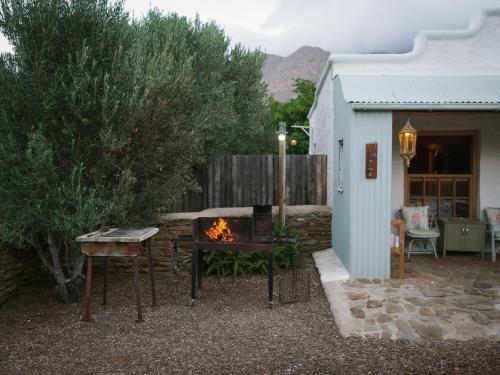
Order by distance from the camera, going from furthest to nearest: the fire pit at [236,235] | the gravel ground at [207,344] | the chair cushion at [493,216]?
1. the chair cushion at [493,216]
2. the fire pit at [236,235]
3. the gravel ground at [207,344]

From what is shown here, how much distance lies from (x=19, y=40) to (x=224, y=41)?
588 cm

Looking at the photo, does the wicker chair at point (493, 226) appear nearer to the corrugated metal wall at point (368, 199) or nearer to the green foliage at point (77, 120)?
the corrugated metal wall at point (368, 199)

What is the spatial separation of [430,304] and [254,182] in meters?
4.68

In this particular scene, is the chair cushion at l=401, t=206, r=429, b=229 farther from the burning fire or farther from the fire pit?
the burning fire

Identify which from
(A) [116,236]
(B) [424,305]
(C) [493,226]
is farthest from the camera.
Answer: (C) [493,226]

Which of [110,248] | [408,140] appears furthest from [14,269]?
[408,140]

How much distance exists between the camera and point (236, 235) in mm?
5926

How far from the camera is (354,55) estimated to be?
779 cm

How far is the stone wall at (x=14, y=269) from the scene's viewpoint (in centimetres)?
592

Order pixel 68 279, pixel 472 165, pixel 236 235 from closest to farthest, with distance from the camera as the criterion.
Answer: pixel 236 235 < pixel 68 279 < pixel 472 165

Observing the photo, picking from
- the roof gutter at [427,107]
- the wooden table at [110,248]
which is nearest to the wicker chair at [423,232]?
the roof gutter at [427,107]

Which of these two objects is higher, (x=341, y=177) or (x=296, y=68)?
(x=296, y=68)

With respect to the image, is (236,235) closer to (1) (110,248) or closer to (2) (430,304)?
(1) (110,248)

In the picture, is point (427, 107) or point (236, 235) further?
point (427, 107)
